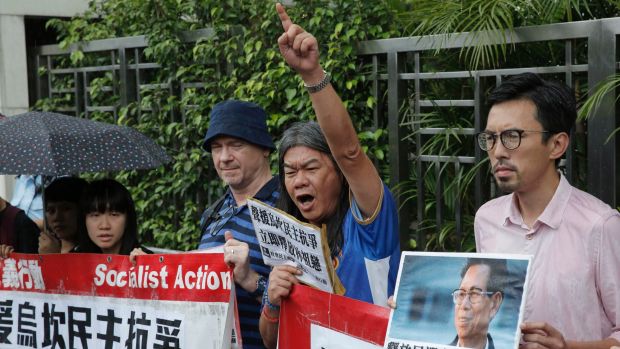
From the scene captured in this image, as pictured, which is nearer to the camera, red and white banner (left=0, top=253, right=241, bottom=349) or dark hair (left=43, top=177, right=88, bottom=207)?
red and white banner (left=0, top=253, right=241, bottom=349)

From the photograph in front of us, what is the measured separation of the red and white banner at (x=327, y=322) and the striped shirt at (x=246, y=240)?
390 mm

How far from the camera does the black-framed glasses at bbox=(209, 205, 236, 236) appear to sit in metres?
4.31

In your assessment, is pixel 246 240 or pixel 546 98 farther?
pixel 246 240

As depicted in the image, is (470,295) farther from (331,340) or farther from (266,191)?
(266,191)

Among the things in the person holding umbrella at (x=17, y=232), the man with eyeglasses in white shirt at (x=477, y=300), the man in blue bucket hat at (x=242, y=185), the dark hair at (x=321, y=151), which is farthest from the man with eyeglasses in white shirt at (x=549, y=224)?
the person holding umbrella at (x=17, y=232)

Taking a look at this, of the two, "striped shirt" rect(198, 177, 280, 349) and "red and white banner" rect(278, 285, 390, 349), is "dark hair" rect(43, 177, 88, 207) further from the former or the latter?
"red and white banner" rect(278, 285, 390, 349)

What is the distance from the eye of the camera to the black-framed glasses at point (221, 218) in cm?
431

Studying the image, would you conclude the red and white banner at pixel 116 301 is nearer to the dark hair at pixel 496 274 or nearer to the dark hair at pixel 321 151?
the dark hair at pixel 321 151

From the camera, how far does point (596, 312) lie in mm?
2951

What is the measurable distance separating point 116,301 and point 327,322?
1.33 metres

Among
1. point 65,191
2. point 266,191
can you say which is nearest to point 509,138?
point 266,191

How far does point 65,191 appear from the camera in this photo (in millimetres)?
5336

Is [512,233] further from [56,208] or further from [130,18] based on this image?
[130,18]

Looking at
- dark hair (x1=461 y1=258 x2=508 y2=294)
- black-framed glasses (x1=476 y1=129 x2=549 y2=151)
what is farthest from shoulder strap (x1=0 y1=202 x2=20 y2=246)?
dark hair (x1=461 y1=258 x2=508 y2=294)
